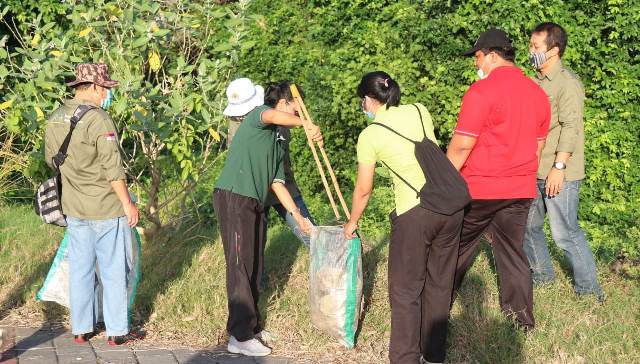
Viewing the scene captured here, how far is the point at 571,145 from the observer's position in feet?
20.6

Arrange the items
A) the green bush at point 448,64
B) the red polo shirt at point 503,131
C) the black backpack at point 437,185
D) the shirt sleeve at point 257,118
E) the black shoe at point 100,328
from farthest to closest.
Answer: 1. the green bush at point 448,64
2. the black shoe at point 100,328
3. the shirt sleeve at point 257,118
4. the red polo shirt at point 503,131
5. the black backpack at point 437,185

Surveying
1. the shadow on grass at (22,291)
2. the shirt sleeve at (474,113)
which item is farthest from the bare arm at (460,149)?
the shadow on grass at (22,291)

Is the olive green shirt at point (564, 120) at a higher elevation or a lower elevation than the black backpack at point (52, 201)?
higher

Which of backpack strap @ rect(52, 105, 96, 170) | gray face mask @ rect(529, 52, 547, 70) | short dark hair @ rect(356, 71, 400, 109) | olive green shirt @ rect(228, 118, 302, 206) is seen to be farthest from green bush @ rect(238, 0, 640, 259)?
backpack strap @ rect(52, 105, 96, 170)

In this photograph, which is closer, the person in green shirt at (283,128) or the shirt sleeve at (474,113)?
the shirt sleeve at (474,113)

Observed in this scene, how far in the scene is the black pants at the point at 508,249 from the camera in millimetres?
5742

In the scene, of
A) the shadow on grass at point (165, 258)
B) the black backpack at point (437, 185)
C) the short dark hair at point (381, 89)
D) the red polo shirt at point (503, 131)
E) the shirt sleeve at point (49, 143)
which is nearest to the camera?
the black backpack at point (437, 185)

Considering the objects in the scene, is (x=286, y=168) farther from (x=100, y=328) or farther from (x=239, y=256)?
(x=100, y=328)

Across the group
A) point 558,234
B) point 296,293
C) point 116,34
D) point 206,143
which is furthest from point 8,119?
point 558,234

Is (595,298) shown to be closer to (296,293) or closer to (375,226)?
(296,293)

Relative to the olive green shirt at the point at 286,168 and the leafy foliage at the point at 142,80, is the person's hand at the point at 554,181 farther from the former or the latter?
the leafy foliage at the point at 142,80

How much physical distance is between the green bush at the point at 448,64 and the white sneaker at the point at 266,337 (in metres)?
3.12

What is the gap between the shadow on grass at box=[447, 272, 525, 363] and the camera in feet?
18.2

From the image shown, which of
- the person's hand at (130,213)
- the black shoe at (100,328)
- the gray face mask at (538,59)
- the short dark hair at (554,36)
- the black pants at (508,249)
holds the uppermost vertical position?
the short dark hair at (554,36)
